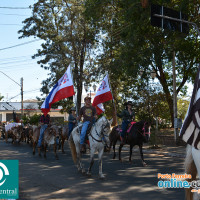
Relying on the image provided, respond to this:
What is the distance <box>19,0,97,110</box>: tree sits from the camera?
110 feet

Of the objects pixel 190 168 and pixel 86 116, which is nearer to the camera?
pixel 190 168

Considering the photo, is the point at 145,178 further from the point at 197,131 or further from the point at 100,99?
the point at 197,131

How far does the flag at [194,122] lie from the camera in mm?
3477

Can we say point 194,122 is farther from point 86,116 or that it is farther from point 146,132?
point 146,132

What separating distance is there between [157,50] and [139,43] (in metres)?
1.41

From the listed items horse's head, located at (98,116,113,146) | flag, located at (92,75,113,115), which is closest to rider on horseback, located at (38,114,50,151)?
flag, located at (92,75,113,115)

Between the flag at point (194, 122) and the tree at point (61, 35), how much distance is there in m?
28.9

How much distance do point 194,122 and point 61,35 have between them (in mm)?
32601

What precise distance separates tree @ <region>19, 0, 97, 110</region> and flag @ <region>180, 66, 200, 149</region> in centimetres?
2890

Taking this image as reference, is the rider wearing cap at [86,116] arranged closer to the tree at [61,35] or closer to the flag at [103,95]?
the flag at [103,95]

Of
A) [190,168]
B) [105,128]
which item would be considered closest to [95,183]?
[105,128]

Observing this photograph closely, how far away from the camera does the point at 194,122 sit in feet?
11.5

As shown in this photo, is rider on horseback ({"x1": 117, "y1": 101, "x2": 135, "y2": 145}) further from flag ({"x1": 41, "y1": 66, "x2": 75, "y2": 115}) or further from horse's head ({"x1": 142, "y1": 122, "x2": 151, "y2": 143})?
flag ({"x1": 41, "y1": 66, "x2": 75, "y2": 115})

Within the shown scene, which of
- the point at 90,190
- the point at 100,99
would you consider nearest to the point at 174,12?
the point at 100,99
